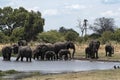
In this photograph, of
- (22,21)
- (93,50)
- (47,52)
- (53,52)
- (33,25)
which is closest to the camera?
(93,50)

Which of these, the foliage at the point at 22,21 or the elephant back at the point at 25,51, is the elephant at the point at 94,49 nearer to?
the elephant back at the point at 25,51

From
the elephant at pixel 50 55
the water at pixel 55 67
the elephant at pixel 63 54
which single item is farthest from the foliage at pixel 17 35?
the water at pixel 55 67

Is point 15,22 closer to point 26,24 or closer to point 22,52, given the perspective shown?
point 26,24

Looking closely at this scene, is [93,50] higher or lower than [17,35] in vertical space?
lower

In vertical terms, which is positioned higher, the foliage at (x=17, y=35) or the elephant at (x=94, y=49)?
the foliage at (x=17, y=35)

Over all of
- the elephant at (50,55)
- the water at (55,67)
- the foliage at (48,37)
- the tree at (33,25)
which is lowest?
the water at (55,67)

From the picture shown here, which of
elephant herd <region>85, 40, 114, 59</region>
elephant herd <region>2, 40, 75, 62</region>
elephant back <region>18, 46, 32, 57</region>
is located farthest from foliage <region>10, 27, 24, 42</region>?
elephant back <region>18, 46, 32, 57</region>

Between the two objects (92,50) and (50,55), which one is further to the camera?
(50,55)

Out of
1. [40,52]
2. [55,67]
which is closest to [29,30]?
[40,52]

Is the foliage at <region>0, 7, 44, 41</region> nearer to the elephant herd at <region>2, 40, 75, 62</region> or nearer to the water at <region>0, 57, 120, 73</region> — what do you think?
the elephant herd at <region>2, 40, 75, 62</region>

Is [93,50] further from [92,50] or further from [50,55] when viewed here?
[50,55]

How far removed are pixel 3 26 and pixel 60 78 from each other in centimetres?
9492

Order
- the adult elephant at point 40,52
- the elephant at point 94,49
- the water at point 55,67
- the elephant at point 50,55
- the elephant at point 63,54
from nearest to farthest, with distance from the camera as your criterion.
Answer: the water at point 55,67, the elephant at point 94,49, the elephant at point 63,54, the elephant at point 50,55, the adult elephant at point 40,52

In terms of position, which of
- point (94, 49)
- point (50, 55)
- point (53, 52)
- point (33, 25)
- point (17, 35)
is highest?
point (33, 25)
